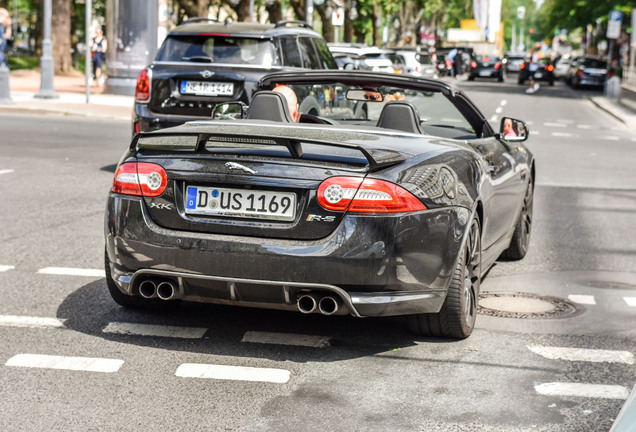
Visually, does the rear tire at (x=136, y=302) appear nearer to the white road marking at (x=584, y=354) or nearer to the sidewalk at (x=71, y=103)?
the white road marking at (x=584, y=354)

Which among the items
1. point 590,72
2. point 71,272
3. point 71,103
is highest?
point 71,272

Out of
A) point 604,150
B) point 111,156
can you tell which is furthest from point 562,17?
point 111,156

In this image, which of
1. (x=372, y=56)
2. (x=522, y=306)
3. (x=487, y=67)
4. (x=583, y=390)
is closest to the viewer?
(x=583, y=390)

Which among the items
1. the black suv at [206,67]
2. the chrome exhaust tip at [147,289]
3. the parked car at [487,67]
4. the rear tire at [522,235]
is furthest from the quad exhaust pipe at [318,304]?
the parked car at [487,67]

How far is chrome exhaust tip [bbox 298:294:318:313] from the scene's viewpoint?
5301 millimetres

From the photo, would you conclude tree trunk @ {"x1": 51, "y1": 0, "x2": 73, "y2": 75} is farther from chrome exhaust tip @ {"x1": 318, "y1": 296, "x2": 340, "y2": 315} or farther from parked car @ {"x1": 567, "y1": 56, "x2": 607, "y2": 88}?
chrome exhaust tip @ {"x1": 318, "y1": 296, "x2": 340, "y2": 315}

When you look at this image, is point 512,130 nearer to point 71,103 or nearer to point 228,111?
point 228,111

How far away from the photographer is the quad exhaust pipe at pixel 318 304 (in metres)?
5.30

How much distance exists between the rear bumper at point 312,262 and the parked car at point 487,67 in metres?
60.7

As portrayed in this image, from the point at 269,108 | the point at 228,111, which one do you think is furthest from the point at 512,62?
the point at 269,108

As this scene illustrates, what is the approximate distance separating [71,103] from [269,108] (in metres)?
20.6

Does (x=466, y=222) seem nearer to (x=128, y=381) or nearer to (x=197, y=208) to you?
(x=197, y=208)

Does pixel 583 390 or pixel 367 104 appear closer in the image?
pixel 583 390

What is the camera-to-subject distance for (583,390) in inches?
197
